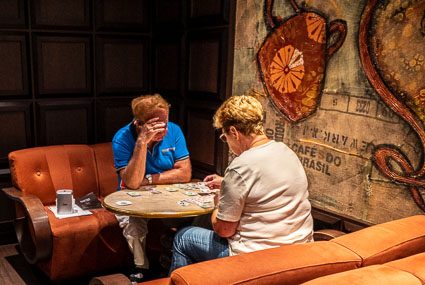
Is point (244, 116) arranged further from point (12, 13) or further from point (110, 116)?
point (12, 13)

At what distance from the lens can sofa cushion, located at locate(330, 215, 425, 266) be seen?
1820mm

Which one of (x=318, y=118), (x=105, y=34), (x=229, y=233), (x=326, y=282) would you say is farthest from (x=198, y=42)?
(x=326, y=282)

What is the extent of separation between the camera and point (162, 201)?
2707 mm

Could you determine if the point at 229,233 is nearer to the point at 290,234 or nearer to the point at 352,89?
the point at 290,234

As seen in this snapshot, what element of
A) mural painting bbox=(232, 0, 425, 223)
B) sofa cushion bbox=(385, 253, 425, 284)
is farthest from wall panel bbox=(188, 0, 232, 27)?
sofa cushion bbox=(385, 253, 425, 284)

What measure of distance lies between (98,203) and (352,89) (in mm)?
2296

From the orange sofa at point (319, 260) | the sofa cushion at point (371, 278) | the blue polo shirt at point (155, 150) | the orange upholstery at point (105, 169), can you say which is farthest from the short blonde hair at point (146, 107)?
the sofa cushion at point (371, 278)

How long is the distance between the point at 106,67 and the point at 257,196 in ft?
9.20

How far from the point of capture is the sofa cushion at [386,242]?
1.82 m

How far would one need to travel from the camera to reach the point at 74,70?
4160 millimetres

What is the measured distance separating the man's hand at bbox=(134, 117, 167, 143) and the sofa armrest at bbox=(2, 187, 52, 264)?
3.23 ft

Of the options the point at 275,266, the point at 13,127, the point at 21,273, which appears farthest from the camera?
the point at 13,127

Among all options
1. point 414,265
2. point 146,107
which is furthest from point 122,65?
Answer: point 414,265

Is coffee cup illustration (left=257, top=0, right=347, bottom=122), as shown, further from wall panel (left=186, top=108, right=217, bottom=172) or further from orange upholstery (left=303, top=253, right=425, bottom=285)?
orange upholstery (left=303, top=253, right=425, bottom=285)
